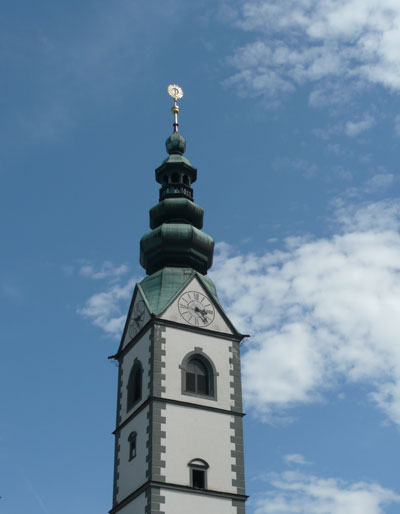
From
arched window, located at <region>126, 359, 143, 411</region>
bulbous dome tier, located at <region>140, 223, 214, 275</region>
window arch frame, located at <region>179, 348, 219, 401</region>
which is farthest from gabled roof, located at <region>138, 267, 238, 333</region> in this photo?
arched window, located at <region>126, 359, 143, 411</region>

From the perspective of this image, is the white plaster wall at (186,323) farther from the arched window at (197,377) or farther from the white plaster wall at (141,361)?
the arched window at (197,377)

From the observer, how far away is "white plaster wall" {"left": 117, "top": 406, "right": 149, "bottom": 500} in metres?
33.5

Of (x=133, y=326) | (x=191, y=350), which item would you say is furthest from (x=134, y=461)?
(x=133, y=326)

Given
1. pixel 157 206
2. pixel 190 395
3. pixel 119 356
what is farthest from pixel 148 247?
pixel 190 395

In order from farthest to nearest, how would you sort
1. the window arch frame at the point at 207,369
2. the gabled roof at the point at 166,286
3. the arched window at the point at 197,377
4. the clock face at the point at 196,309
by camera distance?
the gabled roof at the point at 166,286, the clock face at the point at 196,309, the arched window at the point at 197,377, the window arch frame at the point at 207,369

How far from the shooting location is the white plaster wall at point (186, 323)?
3703 cm

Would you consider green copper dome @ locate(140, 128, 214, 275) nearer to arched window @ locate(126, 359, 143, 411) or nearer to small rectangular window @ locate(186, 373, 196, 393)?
arched window @ locate(126, 359, 143, 411)

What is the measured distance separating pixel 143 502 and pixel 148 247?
→ 12.4 meters

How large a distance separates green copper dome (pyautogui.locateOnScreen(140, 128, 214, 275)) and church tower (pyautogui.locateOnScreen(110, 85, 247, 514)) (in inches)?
1.8

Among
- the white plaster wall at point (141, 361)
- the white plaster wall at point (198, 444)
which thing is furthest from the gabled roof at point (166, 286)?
the white plaster wall at point (198, 444)

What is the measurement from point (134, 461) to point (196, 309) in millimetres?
7031

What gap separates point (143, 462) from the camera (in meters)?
33.4

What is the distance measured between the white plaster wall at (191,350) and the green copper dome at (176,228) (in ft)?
14.0

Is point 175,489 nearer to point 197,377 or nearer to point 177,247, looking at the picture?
point 197,377
